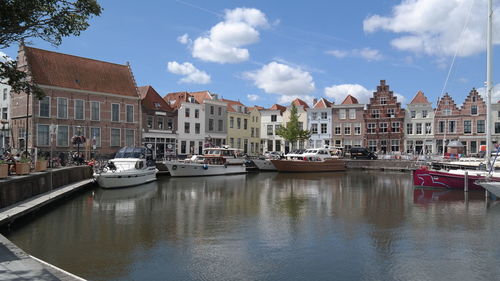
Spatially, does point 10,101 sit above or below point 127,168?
above

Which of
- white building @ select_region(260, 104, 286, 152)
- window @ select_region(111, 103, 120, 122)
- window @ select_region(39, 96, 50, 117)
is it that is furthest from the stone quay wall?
white building @ select_region(260, 104, 286, 152)

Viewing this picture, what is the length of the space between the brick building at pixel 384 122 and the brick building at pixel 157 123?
95.8 feet

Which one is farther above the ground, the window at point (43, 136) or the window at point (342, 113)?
the window at point (342, 113)

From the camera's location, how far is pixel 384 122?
2296 inches

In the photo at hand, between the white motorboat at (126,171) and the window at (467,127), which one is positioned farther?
the window at (467,127)

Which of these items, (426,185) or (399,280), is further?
(426,185)

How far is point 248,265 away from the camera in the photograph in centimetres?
1012

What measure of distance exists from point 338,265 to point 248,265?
2.36m

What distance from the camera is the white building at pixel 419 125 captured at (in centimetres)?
5497

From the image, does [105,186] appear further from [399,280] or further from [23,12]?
[399,280]

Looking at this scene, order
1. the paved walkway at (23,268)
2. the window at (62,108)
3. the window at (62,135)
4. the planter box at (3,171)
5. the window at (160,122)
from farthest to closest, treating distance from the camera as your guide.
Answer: the window at (160,122) → the window at (62,108) → the window at (62,135) → the planter box at (3,171) → the paved walkway at (23,268)

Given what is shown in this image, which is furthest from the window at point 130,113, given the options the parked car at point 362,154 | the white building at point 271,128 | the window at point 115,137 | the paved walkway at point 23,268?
the paved walkway at point 23,268

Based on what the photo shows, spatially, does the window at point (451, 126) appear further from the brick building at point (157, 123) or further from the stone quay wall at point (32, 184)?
the stone quay wall at point (32, 184)

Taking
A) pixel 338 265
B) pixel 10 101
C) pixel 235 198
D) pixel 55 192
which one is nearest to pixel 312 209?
pixel 235 198
